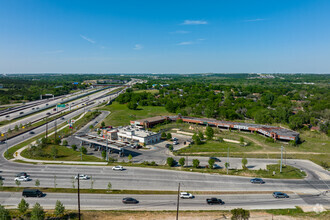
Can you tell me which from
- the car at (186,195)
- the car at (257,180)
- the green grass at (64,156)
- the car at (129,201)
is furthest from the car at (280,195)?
the green grass at (64,156)

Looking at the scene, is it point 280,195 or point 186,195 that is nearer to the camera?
point 186,195

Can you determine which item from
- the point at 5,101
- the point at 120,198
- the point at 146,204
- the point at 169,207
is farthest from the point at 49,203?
the point at 5,101

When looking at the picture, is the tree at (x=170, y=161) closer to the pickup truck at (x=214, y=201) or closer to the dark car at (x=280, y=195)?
the pickup truck at (x=214, y=201)

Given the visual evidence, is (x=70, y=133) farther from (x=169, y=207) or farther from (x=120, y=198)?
(x=169, y=207)

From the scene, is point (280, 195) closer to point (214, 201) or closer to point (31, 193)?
point (214, 201)

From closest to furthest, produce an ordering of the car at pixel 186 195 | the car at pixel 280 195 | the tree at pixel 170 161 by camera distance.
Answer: the car at pixel 186 195, the car at pixel 280 195, the tree at pixel 170 161

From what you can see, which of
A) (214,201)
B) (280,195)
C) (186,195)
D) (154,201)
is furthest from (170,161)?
(280,195)

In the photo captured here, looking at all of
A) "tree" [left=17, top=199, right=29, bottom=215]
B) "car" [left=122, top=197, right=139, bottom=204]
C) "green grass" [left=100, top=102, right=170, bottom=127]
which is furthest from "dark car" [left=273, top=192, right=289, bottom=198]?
"green grass" [left=100, top=102, right=170, bottom=127]

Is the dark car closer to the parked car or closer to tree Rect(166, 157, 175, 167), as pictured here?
tree Rect(166, 157, 175, 167)
